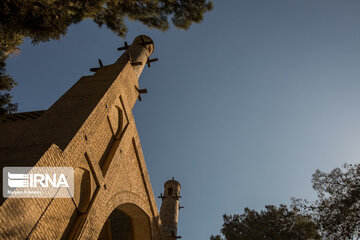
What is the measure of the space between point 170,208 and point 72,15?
46.4ft

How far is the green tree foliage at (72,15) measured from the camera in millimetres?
4434

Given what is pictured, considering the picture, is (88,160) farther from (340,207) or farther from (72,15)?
(340,207)

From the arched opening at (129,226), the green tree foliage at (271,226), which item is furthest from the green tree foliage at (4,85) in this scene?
the green tree foliage at (271,226)

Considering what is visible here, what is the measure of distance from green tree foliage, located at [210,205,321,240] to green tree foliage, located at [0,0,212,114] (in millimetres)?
8782

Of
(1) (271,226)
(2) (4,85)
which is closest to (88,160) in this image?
(2) (4,85)

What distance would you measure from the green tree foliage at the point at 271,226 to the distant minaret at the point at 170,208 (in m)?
3.75

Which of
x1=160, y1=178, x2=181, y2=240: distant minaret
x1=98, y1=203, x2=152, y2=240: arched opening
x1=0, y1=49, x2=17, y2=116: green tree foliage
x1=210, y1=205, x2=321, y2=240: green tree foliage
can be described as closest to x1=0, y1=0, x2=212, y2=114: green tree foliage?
x1=0, y1=49, x2=17, y2=116: green tree foliage

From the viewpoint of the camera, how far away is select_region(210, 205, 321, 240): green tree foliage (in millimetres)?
10148

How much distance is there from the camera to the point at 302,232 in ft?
33.4

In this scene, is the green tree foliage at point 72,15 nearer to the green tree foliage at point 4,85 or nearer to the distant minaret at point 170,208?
the green tree foliage at point 4,85

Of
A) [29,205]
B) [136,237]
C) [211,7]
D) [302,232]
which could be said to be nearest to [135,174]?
[136,237]

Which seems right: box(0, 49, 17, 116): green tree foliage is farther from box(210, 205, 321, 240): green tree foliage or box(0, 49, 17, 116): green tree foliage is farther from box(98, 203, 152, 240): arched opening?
box(210, 205, 321, 240): green tree foliage

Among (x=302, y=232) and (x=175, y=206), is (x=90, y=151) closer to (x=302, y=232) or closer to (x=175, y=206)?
(x=302, y=232)

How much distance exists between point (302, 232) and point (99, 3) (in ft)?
35.5
